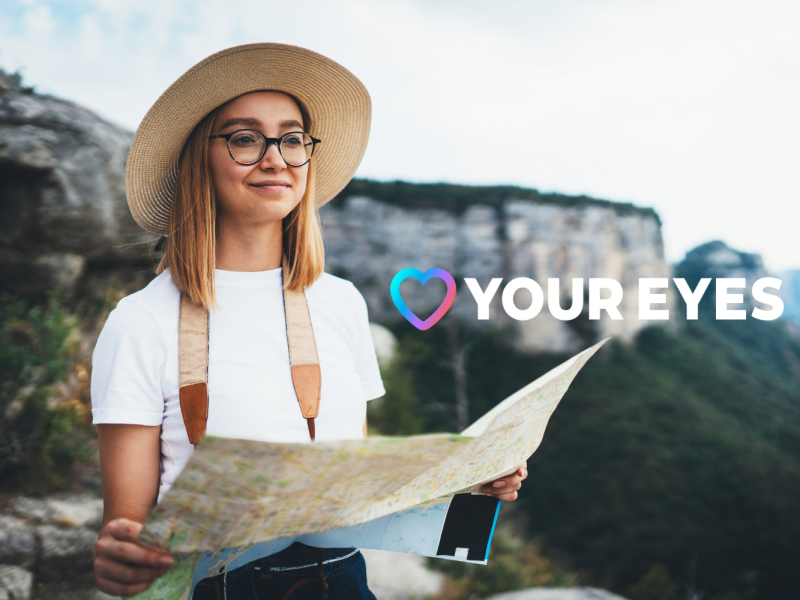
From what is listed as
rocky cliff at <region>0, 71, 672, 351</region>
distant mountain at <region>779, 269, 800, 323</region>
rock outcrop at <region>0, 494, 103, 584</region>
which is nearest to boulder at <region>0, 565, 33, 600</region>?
rock outcrop at <region>0, 494, 103, 584</region>

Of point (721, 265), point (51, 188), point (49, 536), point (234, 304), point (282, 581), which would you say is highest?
point (721, 265)

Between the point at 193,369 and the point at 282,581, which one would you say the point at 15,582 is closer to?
the point at 282,581

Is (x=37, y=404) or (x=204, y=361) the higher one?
(x=204, y=361)

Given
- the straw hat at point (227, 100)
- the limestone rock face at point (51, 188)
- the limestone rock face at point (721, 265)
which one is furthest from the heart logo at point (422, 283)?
the limestone rock face at point (721, 265)

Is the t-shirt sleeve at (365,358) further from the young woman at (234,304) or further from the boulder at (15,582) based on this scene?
the boulder at (15,582)

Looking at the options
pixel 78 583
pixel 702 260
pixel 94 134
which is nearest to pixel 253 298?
pixel 78 583

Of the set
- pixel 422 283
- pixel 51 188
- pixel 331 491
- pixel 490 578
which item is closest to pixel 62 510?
pixel 422 283

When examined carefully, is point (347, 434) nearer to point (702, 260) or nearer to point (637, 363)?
point (637, 363)
